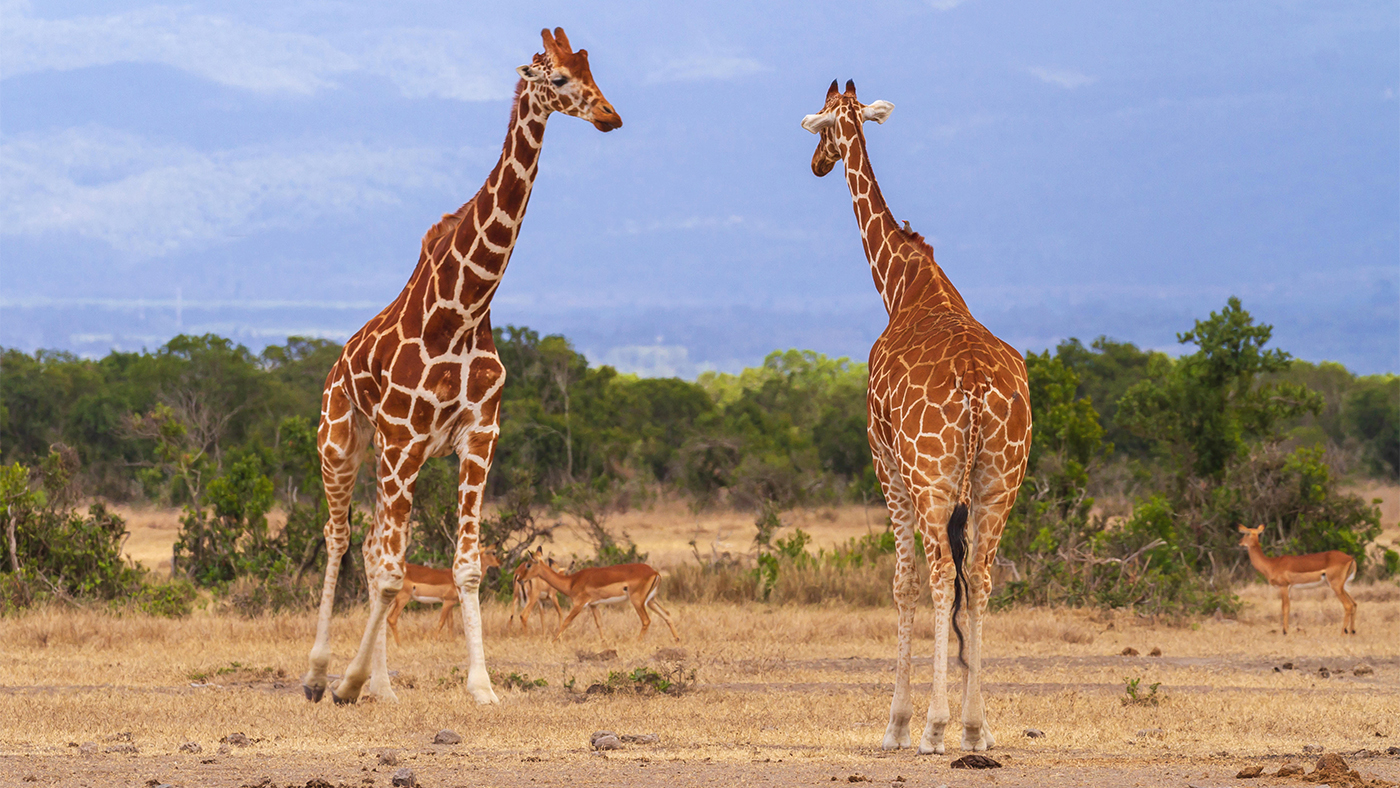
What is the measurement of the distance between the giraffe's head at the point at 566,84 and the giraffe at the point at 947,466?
2245 millimetres

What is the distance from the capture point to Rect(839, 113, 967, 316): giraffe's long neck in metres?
8.24

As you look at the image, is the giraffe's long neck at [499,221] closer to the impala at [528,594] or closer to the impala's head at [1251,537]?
the impala at [528,594]

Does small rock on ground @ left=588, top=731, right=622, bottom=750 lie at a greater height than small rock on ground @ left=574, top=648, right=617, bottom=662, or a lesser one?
greater

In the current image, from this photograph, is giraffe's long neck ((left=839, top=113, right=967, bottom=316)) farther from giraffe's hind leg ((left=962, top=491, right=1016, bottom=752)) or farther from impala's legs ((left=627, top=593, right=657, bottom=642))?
impala's legs ((left=627, top=593, right=657, bottom=642))

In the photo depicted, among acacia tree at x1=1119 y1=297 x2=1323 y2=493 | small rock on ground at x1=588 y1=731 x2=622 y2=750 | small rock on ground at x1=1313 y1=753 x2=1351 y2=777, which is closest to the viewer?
small rock on ground at x1=1313 y1=753 x2=1351 y2=777

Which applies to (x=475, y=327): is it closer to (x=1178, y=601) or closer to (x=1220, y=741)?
(x=1220, y=741)

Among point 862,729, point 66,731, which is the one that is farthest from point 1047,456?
point 66,731

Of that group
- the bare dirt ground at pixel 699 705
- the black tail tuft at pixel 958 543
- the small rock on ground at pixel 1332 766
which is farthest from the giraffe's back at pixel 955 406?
the small rock on ground at pixel 1332 766

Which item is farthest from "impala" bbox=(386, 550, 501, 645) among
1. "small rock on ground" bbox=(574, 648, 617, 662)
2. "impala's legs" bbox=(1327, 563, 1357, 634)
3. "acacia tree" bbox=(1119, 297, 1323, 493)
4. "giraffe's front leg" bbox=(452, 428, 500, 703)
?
"acacia tree" bbox=(1119, 297, 1323, 493)

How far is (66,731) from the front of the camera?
7402 millimetres

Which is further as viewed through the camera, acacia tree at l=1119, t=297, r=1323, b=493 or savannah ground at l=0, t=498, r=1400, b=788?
acacia tree at l=1119, t=297, r=1323, b=493

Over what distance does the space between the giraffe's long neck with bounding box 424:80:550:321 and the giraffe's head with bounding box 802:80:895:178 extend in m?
2.19

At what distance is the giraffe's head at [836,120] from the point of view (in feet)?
30.3

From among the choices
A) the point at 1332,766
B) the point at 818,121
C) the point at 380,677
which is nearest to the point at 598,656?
the point at 380,677
